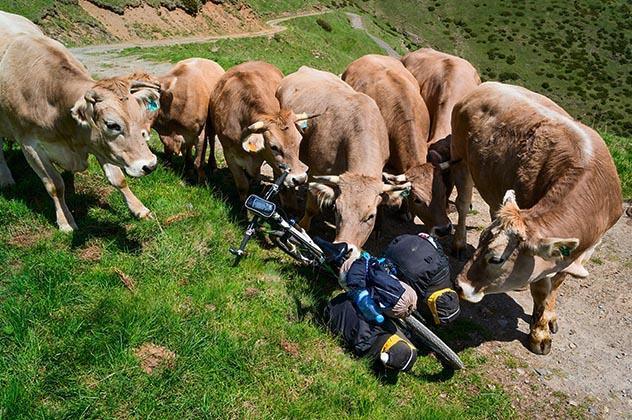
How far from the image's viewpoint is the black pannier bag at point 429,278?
5.22 meters

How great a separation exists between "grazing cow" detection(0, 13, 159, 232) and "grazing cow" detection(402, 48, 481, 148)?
15.7ft

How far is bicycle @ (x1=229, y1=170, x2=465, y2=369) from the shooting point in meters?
5.16

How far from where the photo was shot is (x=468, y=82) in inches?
370

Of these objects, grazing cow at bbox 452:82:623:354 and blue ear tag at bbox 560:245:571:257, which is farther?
grazing cow at bbox 452:82:623:354

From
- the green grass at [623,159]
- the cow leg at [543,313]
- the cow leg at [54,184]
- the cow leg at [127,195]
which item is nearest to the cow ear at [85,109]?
the cow leg at [127,195]

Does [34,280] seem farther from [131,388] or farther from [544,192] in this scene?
[544,192]

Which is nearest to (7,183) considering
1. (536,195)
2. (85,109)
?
(85,109)

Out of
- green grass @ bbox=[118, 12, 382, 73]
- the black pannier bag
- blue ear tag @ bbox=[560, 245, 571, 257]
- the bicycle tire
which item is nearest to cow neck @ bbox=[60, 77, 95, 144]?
the bicycle tire

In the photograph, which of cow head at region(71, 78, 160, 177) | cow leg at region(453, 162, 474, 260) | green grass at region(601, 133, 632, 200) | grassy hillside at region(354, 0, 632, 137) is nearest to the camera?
cow head at region(71, 78, 160, 177)

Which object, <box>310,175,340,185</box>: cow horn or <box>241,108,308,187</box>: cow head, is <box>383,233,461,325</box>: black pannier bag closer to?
<box>310,175,340,185</box>: cow horn

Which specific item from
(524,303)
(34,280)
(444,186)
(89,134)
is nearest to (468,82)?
(444,186)

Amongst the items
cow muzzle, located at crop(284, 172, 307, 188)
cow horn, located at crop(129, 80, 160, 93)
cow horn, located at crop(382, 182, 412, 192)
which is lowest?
cow muzzle, located at crop(284, 172, 307, 188)

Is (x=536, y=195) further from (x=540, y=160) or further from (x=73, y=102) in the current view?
(x=73, y=102)

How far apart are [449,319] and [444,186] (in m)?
2.54
